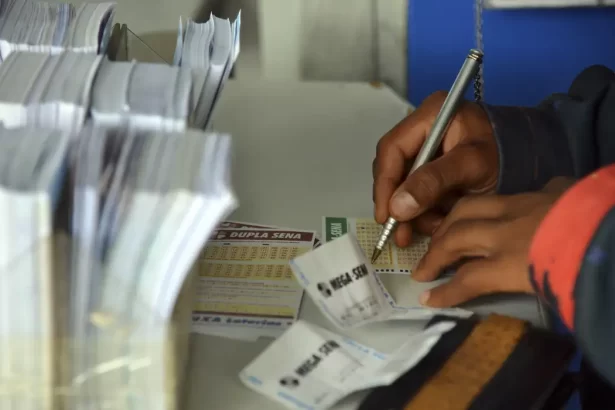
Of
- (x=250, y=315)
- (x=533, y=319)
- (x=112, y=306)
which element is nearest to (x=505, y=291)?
(x=533, y=319)

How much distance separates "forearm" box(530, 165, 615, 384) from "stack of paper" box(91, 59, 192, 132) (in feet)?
0.81

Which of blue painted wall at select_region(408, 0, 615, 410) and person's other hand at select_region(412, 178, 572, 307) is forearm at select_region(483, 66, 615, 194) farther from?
blue painted wall at select_region(408, 0, 615, 410)

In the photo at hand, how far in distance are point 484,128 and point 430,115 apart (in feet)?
0.20

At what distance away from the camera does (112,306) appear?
0.34 metres

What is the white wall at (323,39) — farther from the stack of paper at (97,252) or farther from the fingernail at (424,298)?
the stack of paper at (97,252)

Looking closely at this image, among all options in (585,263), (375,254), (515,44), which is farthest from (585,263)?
(515,44)

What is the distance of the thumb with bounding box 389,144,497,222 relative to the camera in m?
0.60

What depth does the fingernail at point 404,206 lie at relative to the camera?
60 cm

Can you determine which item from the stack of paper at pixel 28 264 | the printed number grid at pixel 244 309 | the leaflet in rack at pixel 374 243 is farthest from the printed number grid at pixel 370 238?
the stack of paper at pixel 28 264

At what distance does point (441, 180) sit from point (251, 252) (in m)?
0.20

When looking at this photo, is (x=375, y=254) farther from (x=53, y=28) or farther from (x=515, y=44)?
(x=515, y=44)

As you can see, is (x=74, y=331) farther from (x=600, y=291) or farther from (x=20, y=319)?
(x=600, y=291)

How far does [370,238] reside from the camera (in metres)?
0.63

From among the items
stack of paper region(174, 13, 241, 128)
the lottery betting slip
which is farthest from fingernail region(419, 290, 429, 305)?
stack of paper region(174, 13, 241, 128)
